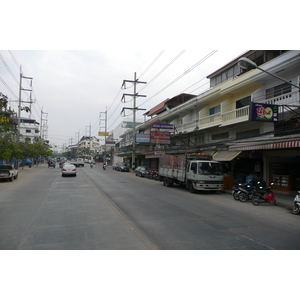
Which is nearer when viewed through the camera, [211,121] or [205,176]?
[205,176]

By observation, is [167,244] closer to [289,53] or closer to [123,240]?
[123,240]

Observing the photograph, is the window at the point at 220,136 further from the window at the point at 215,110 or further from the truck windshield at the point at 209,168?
the truck windshield at the point at 209,168

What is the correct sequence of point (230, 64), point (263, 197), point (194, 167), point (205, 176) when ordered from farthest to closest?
point (230, 64) < point (194, 167) < point (205, 176) < point (263, 197)

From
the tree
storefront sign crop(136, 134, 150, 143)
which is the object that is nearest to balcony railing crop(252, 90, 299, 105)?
the tree

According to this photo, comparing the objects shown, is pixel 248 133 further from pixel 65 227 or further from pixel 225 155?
pixel 65 227

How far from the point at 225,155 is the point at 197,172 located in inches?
137

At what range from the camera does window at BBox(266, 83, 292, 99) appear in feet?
56.2

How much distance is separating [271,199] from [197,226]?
22.5 ft

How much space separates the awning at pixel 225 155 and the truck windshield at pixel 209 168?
1.33m

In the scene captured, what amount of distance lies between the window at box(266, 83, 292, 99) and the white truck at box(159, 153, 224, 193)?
6.02 metres

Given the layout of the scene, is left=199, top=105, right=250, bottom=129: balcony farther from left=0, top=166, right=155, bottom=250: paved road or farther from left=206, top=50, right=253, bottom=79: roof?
left=0, top=166, right=155, bottom=250: paved road

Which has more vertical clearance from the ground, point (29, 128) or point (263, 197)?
point (29, 128)

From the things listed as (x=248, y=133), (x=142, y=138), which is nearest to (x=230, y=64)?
(x=248, y=133)

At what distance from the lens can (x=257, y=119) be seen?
1511cm
